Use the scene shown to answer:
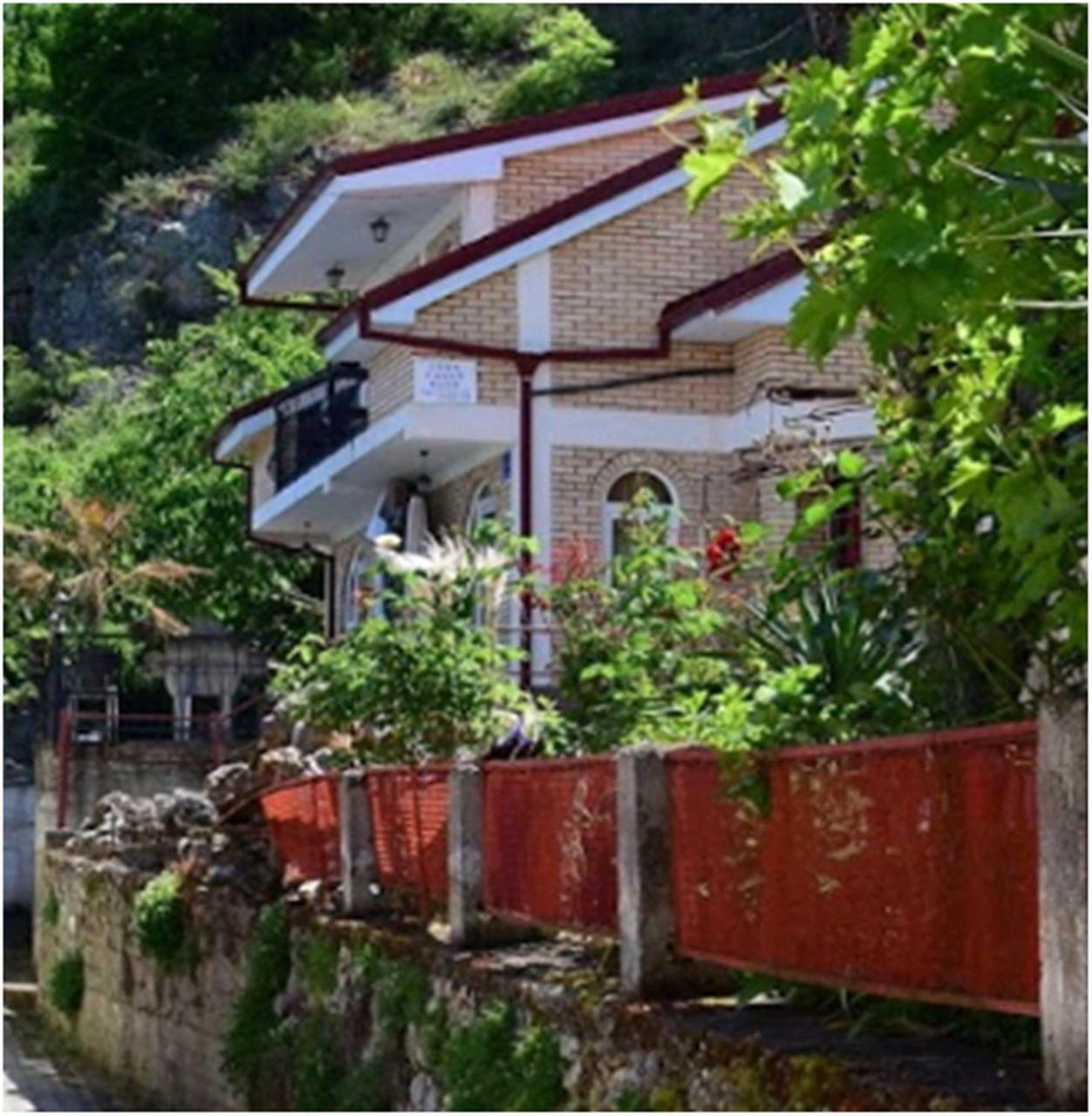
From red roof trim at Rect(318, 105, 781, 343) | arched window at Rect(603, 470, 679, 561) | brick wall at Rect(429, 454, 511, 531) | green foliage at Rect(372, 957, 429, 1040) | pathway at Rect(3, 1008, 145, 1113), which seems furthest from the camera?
brick wall at Rect(429, 454, 511, 531)

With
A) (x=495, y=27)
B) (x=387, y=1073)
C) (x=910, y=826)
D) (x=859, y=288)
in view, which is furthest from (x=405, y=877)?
(x=495, y=27)

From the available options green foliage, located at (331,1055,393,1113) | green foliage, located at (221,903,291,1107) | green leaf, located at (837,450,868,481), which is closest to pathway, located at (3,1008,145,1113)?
green foliage, located at (221,903,291,1107)

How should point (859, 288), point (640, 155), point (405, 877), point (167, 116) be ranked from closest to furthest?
point (859, 288) < point (405, 877) < point (640, 155) < point (167, 116)

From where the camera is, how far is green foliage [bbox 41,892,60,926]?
86.9 ft

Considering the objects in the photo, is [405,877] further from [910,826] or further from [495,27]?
[495,27]

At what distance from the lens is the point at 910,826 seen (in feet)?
29.1

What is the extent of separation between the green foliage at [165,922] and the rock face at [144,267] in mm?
46860

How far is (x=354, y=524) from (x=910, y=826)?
903 inches

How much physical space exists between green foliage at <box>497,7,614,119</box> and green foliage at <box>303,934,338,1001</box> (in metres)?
55.1

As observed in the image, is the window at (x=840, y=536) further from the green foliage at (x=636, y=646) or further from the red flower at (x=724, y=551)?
the green foliage at (x=636, y=646)

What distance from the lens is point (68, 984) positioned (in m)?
24.3

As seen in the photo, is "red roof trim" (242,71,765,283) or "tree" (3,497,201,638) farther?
"tree" (3,497,201,638)

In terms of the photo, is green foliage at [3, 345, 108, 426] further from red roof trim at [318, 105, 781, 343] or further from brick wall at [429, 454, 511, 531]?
red roof trim at [318, 105, 781, 343]

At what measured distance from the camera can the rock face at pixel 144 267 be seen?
67.9 metres
